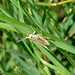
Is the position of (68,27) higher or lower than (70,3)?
lower

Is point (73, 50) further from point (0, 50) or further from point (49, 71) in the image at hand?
point (0, 50)

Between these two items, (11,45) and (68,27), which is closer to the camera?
(68,27)

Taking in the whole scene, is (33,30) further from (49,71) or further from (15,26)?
(49,71)

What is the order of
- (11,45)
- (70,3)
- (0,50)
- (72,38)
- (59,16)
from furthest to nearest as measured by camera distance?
(59,16) < (11,45) < (0,50) < (72,38) < (70,3)

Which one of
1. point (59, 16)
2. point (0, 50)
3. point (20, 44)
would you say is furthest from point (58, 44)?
point (59, 16)

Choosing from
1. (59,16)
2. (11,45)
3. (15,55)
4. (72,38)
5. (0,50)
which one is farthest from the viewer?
(59,16)

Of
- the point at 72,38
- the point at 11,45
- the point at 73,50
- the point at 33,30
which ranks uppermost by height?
the point at 33,30

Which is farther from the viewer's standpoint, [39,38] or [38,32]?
[39,38]
